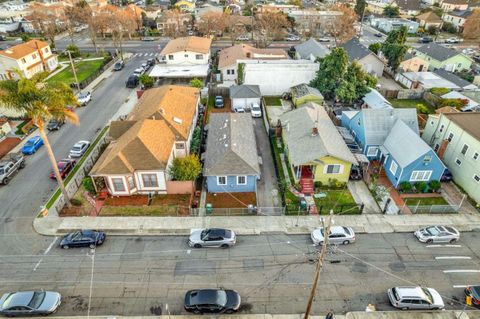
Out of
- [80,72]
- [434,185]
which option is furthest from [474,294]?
[80,72]

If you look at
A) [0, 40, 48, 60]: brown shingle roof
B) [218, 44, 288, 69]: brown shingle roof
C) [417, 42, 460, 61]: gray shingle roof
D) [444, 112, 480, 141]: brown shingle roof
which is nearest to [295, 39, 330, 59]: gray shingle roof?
[218, 44, 288, 69]: brown shingle roof

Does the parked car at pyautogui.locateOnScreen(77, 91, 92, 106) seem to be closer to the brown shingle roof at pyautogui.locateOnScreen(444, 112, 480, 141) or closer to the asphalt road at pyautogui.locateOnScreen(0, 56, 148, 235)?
the asphalt road at pyautogui.locateOnScreen(0, 56, 148, 235)

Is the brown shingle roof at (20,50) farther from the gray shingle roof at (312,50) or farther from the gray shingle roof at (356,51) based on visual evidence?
the gray shingle roof at (356,51)

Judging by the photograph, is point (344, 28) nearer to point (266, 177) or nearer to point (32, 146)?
point (266, 177)

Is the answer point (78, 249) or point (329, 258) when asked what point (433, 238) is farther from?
point (78, 249)

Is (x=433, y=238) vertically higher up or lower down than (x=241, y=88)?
lower down

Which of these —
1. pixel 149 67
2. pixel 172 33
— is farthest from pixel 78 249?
pixel 172 33

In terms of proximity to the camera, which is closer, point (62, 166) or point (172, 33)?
point (62, 166)

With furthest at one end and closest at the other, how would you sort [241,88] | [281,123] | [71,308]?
[241,88]
[281,123]
[71,308]
